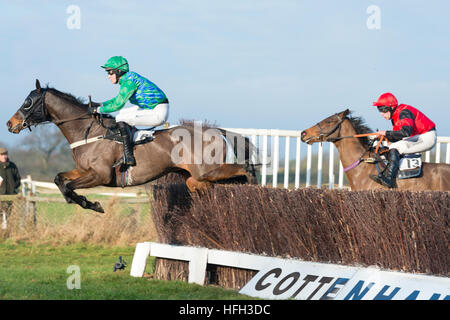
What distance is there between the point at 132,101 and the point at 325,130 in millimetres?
2423

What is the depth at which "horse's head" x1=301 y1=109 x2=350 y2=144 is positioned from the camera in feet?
26.8

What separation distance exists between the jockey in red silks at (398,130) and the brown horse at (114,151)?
1.59 metres

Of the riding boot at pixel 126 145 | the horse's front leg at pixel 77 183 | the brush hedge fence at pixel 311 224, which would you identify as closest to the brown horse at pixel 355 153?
the brush hedge fence at pixel 311 224

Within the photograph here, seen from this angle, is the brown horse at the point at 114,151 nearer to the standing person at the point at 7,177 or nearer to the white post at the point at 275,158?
the white post at the point at 275,158

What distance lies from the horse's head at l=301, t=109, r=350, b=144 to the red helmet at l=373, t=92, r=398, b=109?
21.9 inches

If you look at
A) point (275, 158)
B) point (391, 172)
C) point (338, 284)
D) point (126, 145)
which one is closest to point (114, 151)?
point (126, 145)

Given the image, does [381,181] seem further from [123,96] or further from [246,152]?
[123,96]

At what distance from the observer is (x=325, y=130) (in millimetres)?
8195

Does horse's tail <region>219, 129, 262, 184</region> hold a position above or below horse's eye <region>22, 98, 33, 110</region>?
below

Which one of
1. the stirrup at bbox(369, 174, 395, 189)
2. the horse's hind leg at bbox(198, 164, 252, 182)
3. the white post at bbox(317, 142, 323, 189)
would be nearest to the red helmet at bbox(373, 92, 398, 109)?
the stirrup at bbox(369, 174, 395, 189)

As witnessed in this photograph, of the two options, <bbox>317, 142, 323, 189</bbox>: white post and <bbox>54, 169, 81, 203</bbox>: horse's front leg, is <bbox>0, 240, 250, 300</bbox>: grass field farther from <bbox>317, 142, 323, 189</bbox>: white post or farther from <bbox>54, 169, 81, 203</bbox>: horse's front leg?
<bbox>317, 142, 323, 189</bbox>: white post
